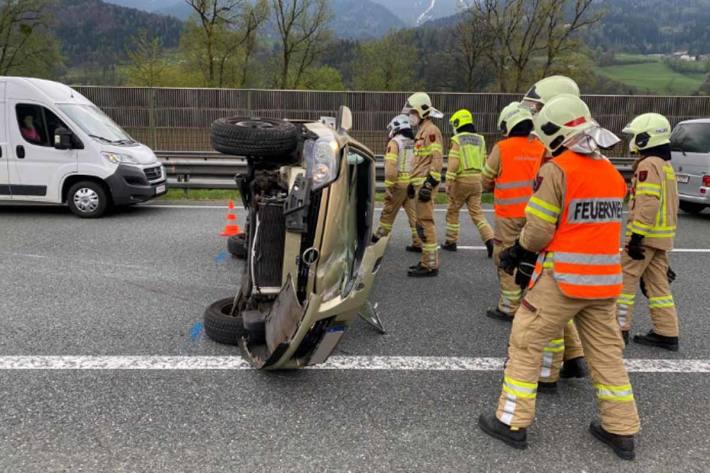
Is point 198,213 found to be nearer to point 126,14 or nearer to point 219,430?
point 219,430

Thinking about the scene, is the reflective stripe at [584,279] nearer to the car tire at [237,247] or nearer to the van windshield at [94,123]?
the car tire at [237,247]

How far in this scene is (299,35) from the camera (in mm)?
29656

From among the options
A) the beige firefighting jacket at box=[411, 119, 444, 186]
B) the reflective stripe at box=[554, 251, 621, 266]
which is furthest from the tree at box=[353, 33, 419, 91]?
the reflective stripe at box=[554, 251, 621, 266]

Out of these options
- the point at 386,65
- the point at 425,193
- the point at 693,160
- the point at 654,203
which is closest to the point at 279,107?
the point at 425,193

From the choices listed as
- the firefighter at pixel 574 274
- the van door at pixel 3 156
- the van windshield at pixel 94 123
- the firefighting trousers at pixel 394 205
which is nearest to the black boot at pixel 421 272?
the firefighting trousers at pixel 394 205

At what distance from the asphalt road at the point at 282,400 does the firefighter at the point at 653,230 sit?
252 mm

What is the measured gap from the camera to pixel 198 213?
9516 mm

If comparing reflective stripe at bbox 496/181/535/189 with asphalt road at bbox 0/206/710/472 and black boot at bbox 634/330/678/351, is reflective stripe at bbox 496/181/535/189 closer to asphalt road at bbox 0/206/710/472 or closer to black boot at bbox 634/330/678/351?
asphalt road at bbox 0/206/710/472

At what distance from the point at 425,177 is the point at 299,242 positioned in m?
3.41

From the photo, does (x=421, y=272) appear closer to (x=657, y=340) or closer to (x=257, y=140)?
(x=657, y=340)

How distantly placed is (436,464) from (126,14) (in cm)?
9799

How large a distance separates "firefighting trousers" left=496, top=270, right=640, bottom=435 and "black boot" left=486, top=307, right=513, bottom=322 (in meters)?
1.92

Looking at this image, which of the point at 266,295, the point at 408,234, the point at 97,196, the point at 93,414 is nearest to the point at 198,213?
the point at 97,196

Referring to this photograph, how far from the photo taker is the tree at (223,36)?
26391 millimetres
